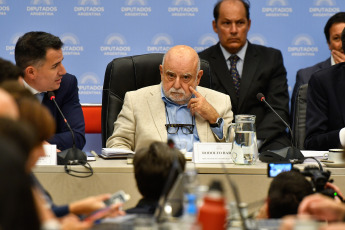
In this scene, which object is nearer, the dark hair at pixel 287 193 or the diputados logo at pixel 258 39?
the dark hair at pixel 287 193

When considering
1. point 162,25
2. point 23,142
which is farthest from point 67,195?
point 162,25

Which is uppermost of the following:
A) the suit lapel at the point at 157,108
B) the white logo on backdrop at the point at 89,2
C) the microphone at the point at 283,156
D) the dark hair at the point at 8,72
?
the white logo on backdrop at the point at 89,2

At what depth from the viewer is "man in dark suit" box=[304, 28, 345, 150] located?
371cm

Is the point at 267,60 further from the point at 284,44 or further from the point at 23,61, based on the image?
the point at 23,61

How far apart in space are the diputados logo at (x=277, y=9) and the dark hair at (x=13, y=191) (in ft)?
15.2

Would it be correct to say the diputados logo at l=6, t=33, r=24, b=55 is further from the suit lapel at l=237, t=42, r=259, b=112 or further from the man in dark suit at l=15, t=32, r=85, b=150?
the suit lapel at l=237, t=42, r=259, b=112

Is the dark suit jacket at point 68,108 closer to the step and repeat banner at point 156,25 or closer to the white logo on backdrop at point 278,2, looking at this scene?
the step and repeat banner at point 156,25

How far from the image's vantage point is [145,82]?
400 cm

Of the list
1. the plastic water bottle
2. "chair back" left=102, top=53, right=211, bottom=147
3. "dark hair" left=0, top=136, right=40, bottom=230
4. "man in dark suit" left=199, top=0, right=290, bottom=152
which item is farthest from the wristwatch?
"dark hair" left=0, top=136, right=40, bottom=230

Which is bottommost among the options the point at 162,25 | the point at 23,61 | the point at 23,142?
the point at 23,142

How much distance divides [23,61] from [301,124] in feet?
6.85

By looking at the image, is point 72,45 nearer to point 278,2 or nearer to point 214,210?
point 278,2

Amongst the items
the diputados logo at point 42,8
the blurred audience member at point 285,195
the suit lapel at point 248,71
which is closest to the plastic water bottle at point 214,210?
the blurred audience member at point 285,195

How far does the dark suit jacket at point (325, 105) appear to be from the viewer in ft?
12.2
